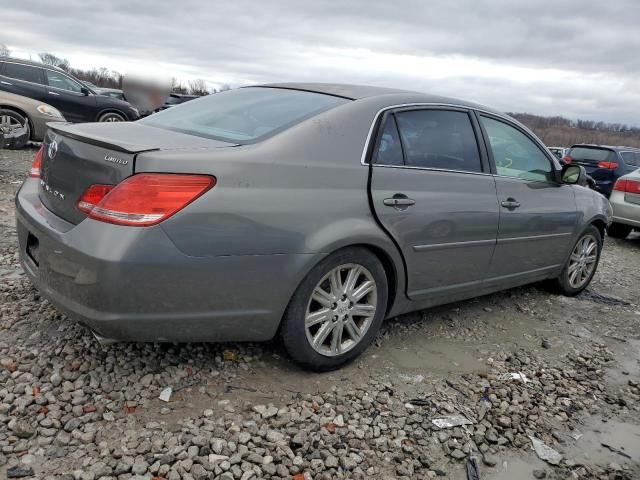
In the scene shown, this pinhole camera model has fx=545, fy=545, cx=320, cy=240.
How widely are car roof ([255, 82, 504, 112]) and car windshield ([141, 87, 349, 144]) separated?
9cm

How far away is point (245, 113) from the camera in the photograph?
10.4ft

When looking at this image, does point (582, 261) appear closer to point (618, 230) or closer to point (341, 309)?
point (341, 309)

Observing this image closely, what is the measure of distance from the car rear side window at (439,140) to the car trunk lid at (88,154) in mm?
1167

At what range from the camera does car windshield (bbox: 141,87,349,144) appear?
9.45 feet

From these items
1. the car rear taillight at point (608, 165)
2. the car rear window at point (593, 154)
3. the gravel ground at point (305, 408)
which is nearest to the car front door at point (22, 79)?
the gravel ground at point (305, 408)

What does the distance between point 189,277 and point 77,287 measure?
491 mm

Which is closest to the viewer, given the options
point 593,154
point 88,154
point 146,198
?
point 146,198

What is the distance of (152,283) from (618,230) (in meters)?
8.38

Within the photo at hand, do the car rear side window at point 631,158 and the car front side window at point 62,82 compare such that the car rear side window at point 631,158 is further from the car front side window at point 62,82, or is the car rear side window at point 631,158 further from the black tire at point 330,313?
the car front side window at point 62,82

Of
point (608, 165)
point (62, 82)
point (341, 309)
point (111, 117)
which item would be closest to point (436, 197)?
point (341, 309)

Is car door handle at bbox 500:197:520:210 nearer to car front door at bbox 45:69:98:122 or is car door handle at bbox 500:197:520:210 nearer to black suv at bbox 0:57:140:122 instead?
black suv at bbox 0:57:140:122

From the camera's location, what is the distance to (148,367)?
2.85 meters

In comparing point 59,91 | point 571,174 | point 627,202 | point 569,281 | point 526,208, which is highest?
point 571,174

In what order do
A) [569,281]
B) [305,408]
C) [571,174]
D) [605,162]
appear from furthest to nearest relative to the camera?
[605,162]
[569,281]
[571,174]
[305,408]
